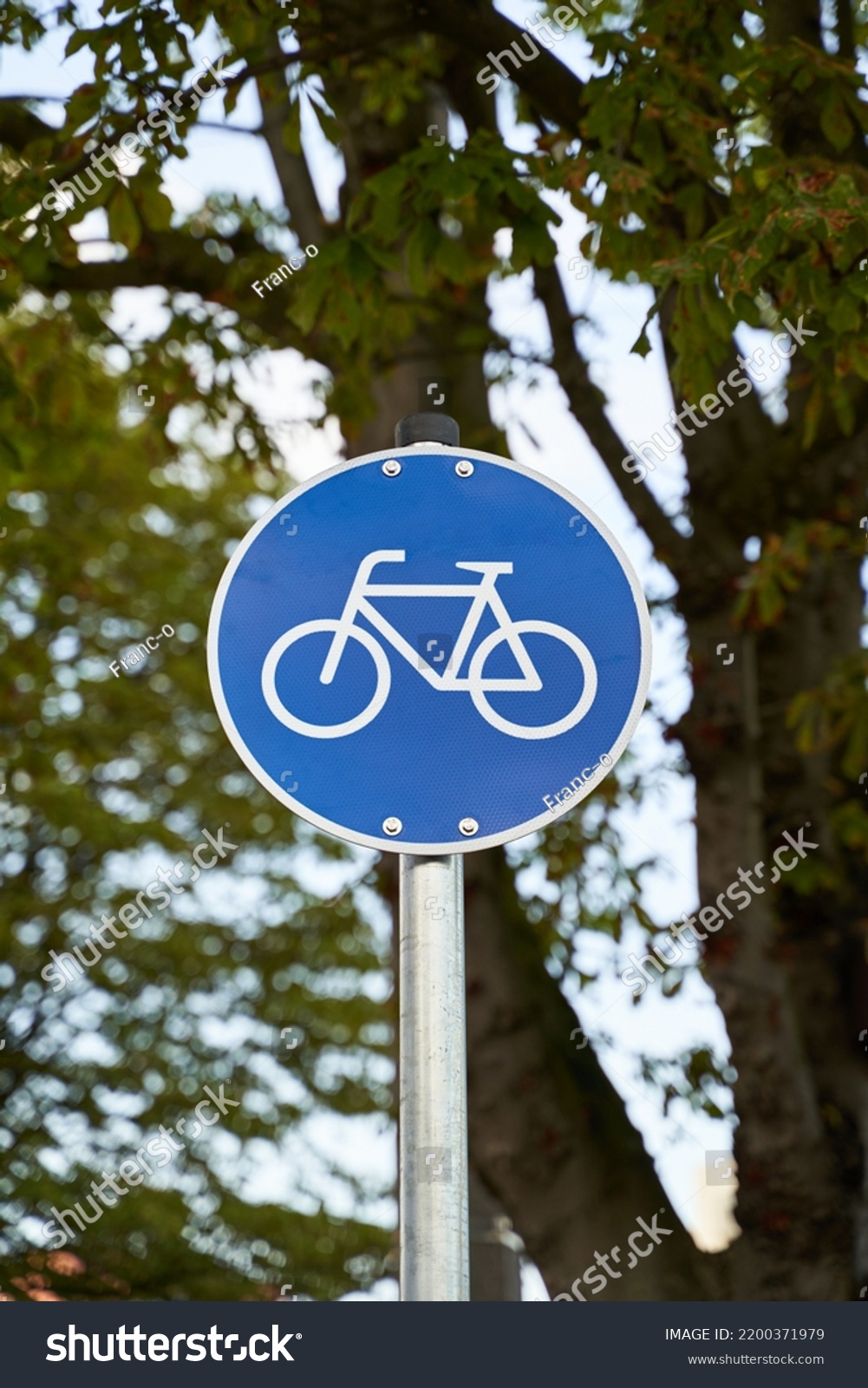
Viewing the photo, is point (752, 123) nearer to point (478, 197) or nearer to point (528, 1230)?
point (478, 197)

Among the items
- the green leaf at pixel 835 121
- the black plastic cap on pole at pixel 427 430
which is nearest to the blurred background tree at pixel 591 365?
the green leaf at pixel 835 121

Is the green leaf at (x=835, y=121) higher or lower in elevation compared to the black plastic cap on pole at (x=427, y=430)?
higher

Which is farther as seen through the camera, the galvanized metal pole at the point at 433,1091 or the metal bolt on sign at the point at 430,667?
the metal bolt on sign at the point at 430,667

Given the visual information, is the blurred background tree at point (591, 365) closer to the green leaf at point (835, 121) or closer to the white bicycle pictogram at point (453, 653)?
the green leaf at point (835, 121)

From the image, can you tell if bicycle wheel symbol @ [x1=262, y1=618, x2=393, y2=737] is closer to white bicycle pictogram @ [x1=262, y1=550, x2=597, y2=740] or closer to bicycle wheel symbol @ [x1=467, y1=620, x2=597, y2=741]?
white bicycle pictogram @ [x1=262, y1=550, x2=597, y2=740]

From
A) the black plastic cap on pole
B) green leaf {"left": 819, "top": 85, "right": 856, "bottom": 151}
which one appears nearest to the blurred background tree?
green leaf {"left": 819, "top": 85, "right": 856, "bottom": 151}

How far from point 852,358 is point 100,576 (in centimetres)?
913

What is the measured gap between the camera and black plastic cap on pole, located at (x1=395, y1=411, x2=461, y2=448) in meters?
2.40

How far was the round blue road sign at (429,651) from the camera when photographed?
2.19 m

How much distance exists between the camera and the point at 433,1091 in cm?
201

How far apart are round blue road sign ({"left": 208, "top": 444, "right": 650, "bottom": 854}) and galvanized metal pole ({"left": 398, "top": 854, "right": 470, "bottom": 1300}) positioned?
9cm

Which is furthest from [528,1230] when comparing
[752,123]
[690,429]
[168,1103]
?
[168,1103]

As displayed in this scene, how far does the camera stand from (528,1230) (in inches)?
200

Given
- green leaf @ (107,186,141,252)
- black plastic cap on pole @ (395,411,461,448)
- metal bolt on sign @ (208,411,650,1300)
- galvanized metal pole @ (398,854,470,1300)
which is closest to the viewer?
galvanized metal pole @ (398,854,470,1300)
